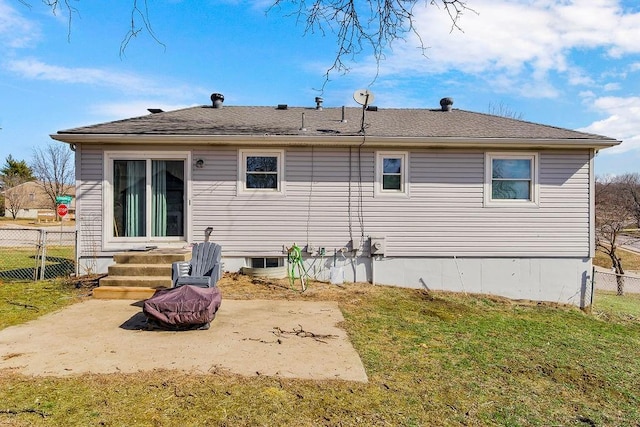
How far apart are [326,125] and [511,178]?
14.0 ft

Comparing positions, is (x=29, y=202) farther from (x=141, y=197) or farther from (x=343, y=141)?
(x=343, y=141)

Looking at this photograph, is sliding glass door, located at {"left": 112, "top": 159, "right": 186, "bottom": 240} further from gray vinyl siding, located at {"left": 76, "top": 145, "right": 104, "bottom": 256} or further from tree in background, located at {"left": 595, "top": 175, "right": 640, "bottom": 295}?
tree in background, located at {"left": 595, "top": 175, "right": 640, "bottom": 295}

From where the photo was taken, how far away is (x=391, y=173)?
7.82 m

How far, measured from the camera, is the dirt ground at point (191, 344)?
11.1 ft

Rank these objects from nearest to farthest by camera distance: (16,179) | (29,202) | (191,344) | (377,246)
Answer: (191,344)
(377,246)
(16,179)
(29,202)

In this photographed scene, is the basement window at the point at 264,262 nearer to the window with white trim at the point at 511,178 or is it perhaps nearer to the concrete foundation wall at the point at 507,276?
the concrete foundation wall at the point at 507,276

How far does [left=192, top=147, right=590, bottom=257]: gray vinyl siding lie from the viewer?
7.67 meters

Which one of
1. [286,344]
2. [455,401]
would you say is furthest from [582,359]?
[286,344]

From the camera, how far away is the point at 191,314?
14.2 ft

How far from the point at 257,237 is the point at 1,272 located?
612 centimetres

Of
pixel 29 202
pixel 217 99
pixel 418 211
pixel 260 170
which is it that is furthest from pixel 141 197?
pixel 29 202

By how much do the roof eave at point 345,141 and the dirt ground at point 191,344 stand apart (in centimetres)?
327

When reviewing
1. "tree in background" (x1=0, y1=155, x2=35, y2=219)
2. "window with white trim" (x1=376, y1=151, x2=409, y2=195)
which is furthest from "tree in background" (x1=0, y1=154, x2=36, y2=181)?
"window with white trim" (x1=376, y1=151, x2=409, y2=195)

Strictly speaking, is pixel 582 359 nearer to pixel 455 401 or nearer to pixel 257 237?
pixel 455 401
